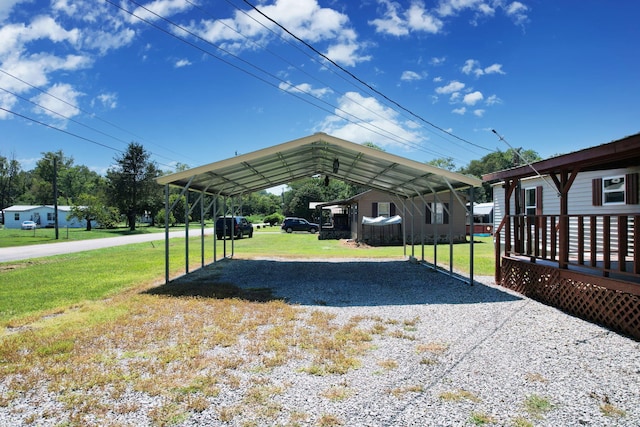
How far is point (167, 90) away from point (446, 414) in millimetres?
25746

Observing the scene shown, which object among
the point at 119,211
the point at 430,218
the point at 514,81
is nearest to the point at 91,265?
the point at 430,218

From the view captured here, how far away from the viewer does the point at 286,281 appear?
947cm

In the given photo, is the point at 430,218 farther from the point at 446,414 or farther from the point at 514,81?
the point at 446,414

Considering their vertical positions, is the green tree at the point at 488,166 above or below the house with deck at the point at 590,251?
above

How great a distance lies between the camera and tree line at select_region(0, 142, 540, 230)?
35844mm

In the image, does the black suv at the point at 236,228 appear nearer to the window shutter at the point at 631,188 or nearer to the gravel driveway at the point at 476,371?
the gravel driveway at the point at 476,371

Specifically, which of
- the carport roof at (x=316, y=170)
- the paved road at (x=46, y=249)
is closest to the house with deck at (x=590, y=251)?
the carport roof at (x=316, y=170)

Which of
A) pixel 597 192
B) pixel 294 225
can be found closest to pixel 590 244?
pixel 597 192

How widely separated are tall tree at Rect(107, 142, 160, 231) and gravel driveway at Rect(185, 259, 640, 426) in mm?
36744

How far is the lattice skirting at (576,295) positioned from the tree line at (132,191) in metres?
3.35

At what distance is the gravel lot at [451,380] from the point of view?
2910mm

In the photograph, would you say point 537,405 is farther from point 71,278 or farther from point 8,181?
point 8,181

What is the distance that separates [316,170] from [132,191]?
3163cm

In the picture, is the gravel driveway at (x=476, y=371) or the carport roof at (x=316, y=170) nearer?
the gravel driveway at (x=476, y=371)
